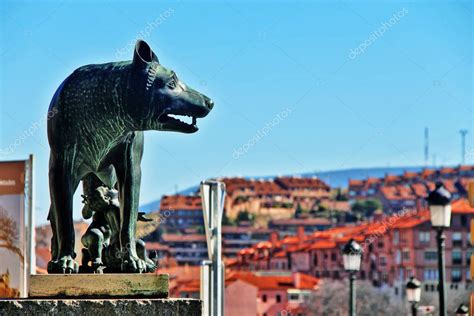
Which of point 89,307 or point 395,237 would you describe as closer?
point 89,307

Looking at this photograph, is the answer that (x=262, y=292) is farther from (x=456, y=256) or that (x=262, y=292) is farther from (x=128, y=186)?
(x=128, y=186)

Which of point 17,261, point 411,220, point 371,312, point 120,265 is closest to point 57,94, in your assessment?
point 120,265

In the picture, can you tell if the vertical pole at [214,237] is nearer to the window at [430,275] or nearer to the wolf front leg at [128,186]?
the wolf front leg at [128,186]

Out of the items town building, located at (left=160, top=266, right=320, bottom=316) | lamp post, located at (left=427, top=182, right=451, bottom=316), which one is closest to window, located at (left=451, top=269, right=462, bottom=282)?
town building, located at (left=160, top=266, right=320, bottom=316)

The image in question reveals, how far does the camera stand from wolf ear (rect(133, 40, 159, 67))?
25.6ft

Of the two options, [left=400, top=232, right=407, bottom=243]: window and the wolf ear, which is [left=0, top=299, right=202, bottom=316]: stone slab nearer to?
the wolf ear

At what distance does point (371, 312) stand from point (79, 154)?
130792 mm

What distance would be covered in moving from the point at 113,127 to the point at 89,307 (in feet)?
3.17

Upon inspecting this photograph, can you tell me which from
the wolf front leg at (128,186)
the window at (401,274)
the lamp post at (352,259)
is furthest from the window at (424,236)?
the wolf front leg at (128,186)

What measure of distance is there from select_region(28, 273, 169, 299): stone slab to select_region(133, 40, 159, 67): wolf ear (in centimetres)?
109

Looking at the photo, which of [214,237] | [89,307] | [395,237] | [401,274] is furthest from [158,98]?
[395,237]

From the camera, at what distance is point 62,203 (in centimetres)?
805

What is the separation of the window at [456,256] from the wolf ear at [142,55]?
5397 inches

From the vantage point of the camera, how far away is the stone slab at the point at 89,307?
741cm
